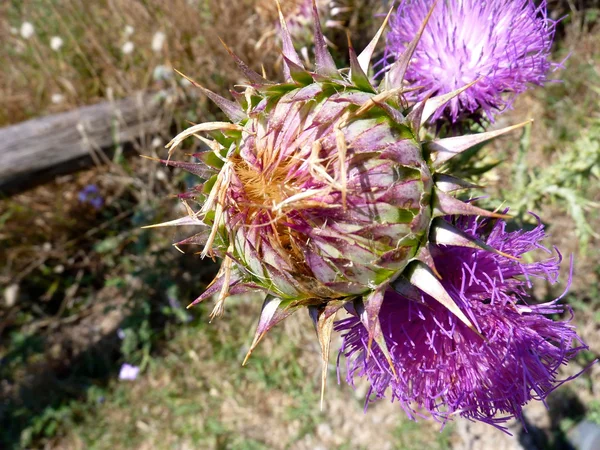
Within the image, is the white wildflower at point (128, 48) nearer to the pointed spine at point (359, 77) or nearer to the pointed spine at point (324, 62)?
the pointed spine at point (324, 62)

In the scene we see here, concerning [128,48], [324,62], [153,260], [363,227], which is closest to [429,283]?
[363,227]

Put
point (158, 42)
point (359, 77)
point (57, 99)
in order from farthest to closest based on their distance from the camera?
1. point (57, 99)
2. point (158, 42)
3. point (359, 77)

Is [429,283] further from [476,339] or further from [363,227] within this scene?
[476,339]

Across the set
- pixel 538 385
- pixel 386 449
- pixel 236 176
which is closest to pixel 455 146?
pixel 236 176

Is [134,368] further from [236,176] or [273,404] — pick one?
[236,176]

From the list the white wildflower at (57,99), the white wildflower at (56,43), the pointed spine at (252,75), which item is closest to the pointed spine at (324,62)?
the pointed spine at (252,75)

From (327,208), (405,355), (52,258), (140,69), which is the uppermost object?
(327,208)
